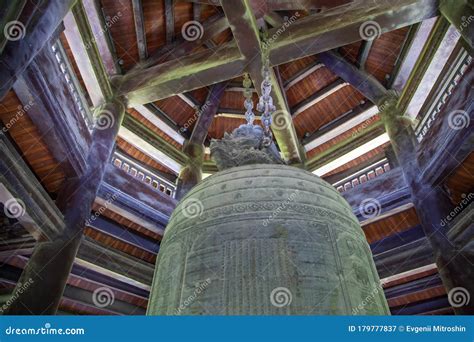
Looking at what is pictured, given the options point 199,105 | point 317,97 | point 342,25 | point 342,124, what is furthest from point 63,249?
point 317,97

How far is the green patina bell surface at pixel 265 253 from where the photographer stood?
69.4 inches

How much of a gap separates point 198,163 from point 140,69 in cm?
271

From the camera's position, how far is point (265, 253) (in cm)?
190

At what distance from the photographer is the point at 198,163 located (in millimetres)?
8930

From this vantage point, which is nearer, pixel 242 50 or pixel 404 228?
pixel 242 50

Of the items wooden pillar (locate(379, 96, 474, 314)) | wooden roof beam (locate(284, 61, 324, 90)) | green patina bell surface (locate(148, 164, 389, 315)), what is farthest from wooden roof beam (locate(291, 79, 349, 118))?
green patina bell surface (locate(148, 164, 389, 315))

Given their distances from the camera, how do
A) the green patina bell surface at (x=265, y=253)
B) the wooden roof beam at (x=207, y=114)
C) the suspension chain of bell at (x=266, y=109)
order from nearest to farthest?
the green patina bell surface at (x=265, y=253) → the suspension chain of bell at (x=266, y=109) → the wooden roof beam at (x=207, y=114)

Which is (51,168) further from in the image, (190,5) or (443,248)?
(443,248)

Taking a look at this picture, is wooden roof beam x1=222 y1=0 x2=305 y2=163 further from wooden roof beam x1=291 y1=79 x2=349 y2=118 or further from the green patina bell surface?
the green patina bell surface

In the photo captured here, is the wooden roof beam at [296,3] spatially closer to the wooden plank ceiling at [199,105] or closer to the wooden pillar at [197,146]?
the wooden plank ceiling at [199,105]

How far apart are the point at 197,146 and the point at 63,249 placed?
493 cm

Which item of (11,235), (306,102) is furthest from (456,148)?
(11,235)

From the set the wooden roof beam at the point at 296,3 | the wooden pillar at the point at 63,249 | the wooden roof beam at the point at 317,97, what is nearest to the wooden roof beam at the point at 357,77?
the wooden roof beam at the point at 317,97

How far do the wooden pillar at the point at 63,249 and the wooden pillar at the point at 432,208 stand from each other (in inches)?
208
